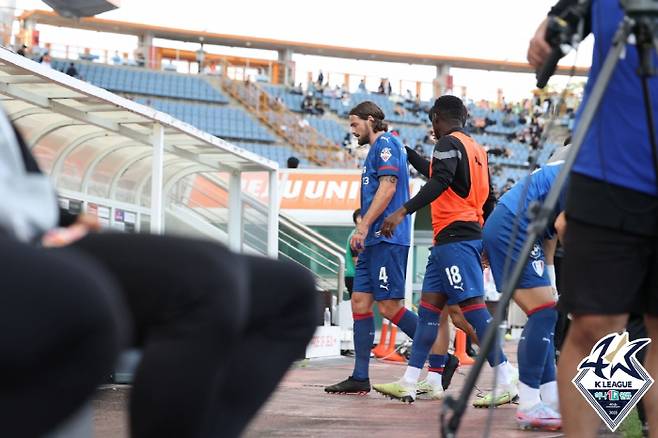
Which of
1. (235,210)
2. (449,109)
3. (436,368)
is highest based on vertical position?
(449,109)

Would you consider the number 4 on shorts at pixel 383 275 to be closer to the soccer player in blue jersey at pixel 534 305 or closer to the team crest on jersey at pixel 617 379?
the soccer player in blue jersey at pixel 534 305

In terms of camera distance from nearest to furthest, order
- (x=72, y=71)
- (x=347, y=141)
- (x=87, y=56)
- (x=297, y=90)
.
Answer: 1. (x=72, y=71)
2. (x=347, y=141)
3. (x=87, y=56)
4. (x=297, y=90)

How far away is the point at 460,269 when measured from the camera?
6.93 meters

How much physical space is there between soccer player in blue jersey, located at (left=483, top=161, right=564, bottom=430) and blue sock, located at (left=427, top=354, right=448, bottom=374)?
4.89 ft

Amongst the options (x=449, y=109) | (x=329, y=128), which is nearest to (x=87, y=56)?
Answer: (x=329, y=128)

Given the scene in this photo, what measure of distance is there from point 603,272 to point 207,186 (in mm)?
10645

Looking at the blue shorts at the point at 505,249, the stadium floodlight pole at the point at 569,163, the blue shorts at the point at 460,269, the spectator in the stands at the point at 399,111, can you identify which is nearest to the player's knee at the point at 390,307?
the blue shorts at the point at 460,269

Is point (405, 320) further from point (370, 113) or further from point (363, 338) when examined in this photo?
point (370, 113)

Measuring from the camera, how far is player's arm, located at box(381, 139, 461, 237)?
686cm

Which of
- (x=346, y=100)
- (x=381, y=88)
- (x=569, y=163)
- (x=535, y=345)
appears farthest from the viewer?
(x=381, y=88)

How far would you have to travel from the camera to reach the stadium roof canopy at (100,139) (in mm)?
8398

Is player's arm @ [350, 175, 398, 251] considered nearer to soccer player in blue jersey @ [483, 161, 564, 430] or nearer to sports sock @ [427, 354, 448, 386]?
sports sock @ [427, 354, 448, 386]

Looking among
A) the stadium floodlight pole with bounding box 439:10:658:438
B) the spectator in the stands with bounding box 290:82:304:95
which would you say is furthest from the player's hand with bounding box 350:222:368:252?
the spectator in the stands with bounding box 290:82:304:95

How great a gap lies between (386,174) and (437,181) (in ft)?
2.37
